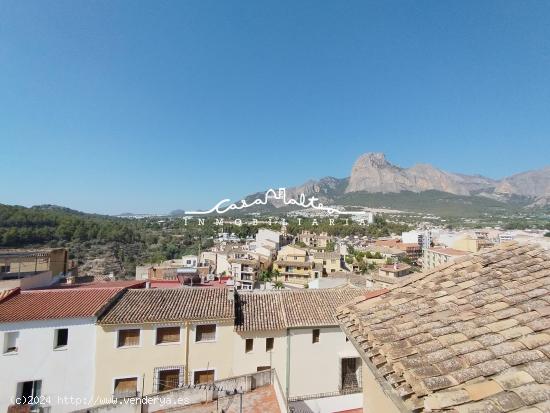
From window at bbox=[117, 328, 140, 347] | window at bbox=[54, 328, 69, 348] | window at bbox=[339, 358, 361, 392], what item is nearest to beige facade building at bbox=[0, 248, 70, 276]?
window at bbox=[54, 328, 69, 348]

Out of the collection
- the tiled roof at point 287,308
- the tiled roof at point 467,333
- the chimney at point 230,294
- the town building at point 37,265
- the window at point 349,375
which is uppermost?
the tiled roof at point 467,333

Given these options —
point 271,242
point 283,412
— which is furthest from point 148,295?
point 271,242

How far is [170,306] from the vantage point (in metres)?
13.8

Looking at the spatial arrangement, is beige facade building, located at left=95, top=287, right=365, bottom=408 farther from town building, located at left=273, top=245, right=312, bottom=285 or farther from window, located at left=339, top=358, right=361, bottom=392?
A: town building, located at left=273, top=245, right=312, bottom=285

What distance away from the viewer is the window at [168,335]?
42.2 ft

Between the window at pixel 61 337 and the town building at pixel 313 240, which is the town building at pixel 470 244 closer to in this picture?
the town building at pixel 313 240

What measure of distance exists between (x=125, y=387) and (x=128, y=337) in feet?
6.08

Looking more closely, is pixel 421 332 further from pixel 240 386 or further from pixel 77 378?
pixel 77 378

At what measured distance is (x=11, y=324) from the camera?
11.8 metres

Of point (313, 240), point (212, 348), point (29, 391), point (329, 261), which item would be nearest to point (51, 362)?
point (29, 391)

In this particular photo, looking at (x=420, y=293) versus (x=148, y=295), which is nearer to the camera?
(x=420, y=293)

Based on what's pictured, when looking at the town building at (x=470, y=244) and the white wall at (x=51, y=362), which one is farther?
the town building at (x=470, y=244)

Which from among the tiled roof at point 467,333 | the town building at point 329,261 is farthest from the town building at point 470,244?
the tiled roof at point 467,333

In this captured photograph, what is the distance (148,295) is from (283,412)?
8202mm
